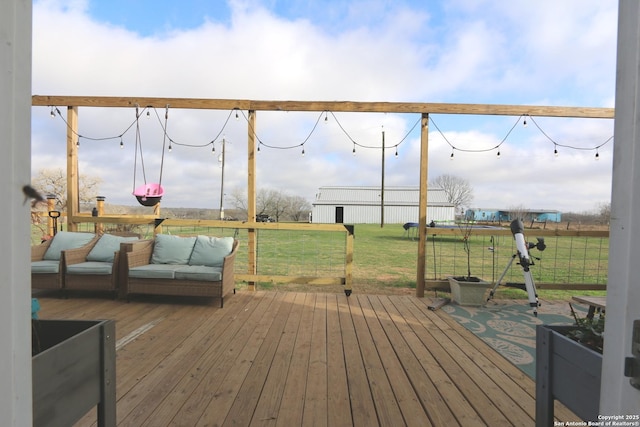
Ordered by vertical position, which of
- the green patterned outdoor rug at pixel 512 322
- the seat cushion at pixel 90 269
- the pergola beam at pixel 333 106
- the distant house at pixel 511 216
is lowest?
the green patterned outdoor rug at pixel 512 322

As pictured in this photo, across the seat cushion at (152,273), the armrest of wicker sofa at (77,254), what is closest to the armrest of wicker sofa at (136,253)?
the seat cushion at (152,273)

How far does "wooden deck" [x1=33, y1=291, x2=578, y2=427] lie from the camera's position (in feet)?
5.41

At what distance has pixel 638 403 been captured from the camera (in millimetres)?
529

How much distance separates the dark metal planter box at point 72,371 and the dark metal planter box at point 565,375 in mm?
1484

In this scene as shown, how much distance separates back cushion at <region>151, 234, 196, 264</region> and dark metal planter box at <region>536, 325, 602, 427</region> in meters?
3.77

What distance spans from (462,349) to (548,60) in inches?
163

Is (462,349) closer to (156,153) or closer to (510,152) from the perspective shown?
(510,152)

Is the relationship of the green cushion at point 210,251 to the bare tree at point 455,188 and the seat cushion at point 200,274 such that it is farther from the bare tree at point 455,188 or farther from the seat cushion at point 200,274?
the bare tree at point 455,188

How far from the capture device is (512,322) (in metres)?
3.21

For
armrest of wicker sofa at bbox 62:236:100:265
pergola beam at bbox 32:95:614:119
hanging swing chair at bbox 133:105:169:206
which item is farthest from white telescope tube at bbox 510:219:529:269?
armrest of wicker sofa at bbox 62:236:100:265

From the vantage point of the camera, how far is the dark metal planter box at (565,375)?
0.89m

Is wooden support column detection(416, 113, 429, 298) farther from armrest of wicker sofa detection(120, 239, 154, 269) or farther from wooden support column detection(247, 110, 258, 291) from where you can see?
armrest of wicker sofa detection(120, 239, 154, 269)

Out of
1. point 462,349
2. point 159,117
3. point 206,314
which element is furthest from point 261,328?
point 159,117
